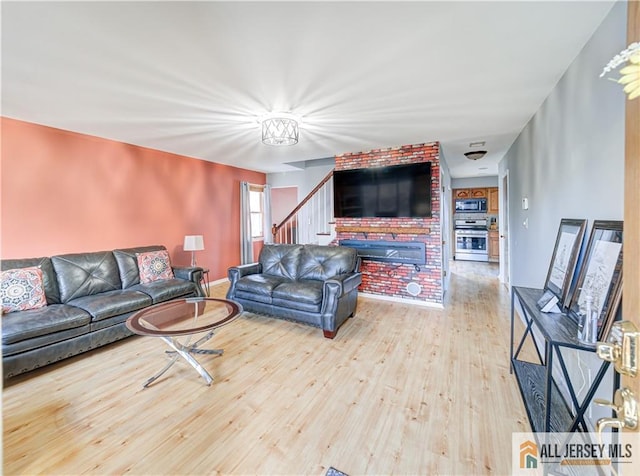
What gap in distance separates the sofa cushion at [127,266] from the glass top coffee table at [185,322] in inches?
48.1

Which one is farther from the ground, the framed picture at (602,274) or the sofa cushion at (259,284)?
the framed picture at (602,274)

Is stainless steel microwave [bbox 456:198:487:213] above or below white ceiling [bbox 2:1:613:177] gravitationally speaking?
below

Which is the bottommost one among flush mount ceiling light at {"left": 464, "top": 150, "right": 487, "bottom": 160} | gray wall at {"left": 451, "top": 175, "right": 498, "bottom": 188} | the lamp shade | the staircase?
the lamp shade

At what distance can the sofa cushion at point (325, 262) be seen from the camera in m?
3.95

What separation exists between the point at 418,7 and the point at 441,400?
8.66 feet

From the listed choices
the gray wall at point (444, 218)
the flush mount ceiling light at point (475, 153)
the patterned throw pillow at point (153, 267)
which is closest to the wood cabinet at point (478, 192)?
the gray wall at point (444, 218)

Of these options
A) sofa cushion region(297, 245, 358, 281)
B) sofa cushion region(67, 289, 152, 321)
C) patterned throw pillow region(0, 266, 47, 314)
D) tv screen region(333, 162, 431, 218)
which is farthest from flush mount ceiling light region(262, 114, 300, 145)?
patterned throw pillow region(0, 266, 47, 314)

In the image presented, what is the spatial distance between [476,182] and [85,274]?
9.41 metres

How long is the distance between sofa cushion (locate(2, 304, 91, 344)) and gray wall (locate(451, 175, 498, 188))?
9296 mm

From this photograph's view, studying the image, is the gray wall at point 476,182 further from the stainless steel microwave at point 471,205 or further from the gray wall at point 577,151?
the gray wall at point 577,151

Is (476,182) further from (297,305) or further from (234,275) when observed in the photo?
(234,275)

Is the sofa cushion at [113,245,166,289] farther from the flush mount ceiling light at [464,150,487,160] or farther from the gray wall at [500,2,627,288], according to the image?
the flush mount ceiling light at [464,150,487,160]

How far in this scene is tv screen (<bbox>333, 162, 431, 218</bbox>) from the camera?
445 cm

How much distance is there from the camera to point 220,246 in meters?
6.05
